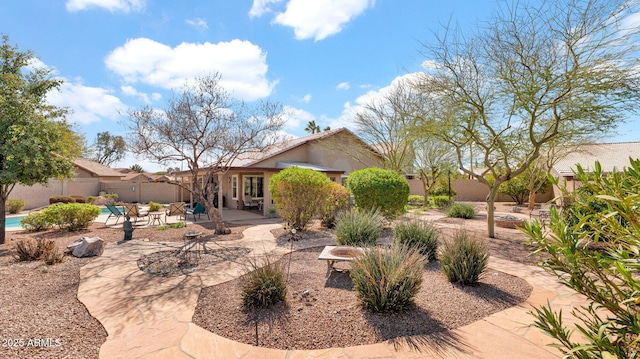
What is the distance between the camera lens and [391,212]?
11.6 m

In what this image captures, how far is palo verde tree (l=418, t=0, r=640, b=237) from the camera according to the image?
7.50 metres

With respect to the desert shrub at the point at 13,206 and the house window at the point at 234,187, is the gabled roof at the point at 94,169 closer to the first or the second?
the desert shrub at the point at 13,206

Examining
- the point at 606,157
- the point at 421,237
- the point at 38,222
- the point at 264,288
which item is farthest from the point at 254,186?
the point at 606,157

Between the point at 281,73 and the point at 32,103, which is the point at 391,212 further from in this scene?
the point at 32,103

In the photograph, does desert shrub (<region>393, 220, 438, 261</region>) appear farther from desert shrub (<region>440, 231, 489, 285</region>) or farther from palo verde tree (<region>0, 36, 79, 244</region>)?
palo verde tree (<region>0, 36, 79, 244</region>)

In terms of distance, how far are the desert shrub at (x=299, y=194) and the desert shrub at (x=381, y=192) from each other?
1.59m

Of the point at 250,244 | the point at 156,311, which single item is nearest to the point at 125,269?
the point at 156,311

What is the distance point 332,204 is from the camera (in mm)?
11500

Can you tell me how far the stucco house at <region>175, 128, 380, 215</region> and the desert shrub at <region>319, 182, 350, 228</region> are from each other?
16.4ft

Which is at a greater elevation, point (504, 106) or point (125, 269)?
point (504, 106)

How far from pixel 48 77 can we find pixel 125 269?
6.91m

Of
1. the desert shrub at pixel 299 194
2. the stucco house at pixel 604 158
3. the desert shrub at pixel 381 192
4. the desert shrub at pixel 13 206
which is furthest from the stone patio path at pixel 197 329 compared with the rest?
the stucco house at pixel 604 158

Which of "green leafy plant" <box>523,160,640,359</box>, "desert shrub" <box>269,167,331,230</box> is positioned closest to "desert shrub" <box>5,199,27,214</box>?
"desert shrub" <box>269,167,331,230</box>

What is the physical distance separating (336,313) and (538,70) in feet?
28.5
